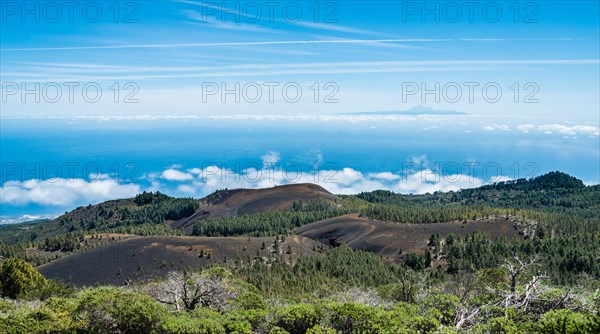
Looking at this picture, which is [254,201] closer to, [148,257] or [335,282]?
[148,257]

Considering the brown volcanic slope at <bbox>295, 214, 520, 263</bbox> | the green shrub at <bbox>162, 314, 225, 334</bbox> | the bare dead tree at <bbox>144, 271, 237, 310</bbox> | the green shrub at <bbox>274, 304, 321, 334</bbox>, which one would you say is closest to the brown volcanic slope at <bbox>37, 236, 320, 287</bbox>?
the brown volcanic slope at <bbox>295, 214, 520, 263</bbox>

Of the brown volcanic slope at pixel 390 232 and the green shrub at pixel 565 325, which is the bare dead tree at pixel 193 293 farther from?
the brown volcanic slope at pixel 390 232

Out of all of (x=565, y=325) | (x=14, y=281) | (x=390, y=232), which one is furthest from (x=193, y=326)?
(x=390, y=232)

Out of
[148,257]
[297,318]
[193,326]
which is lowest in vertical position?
[148,257]

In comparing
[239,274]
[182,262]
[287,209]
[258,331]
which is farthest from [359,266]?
[287,209]

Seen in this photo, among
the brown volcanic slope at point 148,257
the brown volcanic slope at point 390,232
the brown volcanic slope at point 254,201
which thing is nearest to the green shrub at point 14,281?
the brown volcanic slope at point 148,257

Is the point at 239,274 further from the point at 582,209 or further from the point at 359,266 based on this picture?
the point at 582,209
